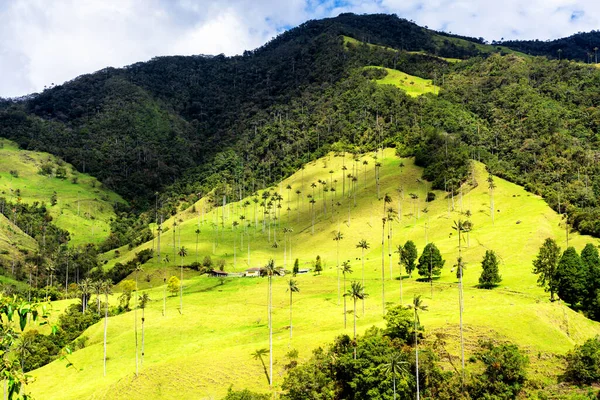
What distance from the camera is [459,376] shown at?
74.9m

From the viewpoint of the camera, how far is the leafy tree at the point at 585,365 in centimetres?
6862

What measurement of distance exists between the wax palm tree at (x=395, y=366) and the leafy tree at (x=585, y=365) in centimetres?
2411

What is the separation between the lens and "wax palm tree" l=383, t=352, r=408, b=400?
6938 centimetres

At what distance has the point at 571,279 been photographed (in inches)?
3888

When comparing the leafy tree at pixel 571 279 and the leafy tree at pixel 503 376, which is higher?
the leafy tree at pixel 571 279

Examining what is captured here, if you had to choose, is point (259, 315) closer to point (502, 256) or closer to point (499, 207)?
point (502, 256)

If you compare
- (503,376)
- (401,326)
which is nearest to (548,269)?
(503,376)

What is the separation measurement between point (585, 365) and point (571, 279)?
1321 inches

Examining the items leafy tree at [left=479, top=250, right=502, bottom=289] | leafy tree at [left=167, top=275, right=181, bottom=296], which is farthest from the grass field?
leafy tree at [left=167, top=275, right=181, bottom=296]

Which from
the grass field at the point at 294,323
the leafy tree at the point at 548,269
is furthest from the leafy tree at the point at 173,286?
the leafy tree at the point at 548,269

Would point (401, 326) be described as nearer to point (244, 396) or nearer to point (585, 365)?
point (585, 365)

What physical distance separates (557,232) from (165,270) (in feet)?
453

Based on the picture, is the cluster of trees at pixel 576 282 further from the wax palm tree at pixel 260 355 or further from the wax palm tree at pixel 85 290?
the wax palm tree at pixel 85 290

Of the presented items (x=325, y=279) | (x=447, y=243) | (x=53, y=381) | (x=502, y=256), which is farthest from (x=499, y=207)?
(x=53, y=381)
